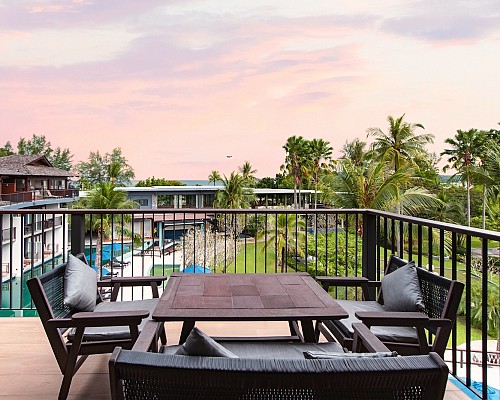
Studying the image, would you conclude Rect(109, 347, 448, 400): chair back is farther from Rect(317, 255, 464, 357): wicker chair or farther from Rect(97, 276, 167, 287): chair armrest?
Rect(97, 276, 167, 287): chair armrest

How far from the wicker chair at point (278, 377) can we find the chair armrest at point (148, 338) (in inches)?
26.9

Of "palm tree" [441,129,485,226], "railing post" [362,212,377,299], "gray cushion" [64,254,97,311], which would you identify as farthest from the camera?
"palm tree" [441,129,485,226]

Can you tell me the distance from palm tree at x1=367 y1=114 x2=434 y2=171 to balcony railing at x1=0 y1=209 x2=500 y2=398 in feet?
18.7

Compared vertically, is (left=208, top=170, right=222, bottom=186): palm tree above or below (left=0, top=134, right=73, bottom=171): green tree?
below

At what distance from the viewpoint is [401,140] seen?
28.4m

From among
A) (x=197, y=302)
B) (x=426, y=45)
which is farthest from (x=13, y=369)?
(x=426, y=45)

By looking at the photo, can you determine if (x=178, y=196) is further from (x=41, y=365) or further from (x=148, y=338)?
(x=148, y=338)

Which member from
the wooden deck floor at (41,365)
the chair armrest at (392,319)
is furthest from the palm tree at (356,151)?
the chair armrest at (392,319)

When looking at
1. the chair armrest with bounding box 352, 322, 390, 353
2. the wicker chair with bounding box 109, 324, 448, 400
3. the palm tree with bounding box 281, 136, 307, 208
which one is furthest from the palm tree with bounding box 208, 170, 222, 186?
the wicker chair with bounding box 109, 324, 448, 400

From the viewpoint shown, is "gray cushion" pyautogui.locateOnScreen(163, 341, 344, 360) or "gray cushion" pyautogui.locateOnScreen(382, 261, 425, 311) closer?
"gray cushion" pyautogui.locateOnScreen(163, 341, 344, 360)

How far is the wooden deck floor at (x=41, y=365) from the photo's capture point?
2.51m

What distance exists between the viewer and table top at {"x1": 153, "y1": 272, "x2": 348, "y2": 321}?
2.12 metres

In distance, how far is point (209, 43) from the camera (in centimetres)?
2128

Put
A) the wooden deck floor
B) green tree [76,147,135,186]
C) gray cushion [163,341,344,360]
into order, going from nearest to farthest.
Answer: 1. gray cushion [163,341,344,360]
2. the wooden deck floor
3. green tree [76,147,135,186]
